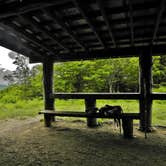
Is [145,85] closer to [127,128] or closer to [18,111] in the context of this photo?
[127,128]

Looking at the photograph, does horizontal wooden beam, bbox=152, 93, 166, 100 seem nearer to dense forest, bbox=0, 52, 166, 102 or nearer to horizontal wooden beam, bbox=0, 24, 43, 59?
horizontal wooden beam, bbox=0, 24, 43, 59

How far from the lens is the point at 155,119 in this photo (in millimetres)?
6180

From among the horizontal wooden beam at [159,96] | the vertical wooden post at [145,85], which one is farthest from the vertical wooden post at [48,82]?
the horizontal wooden beam at [159,96]

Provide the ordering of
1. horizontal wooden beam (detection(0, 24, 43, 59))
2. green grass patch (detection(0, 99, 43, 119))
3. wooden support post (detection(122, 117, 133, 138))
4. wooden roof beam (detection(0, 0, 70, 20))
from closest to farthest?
wooden roof beam (detection(0, 0, 70, 20)) < horizontal wooden beam (detection(0, 24, 43, 59)) < wooden support post (detection(122, 117, 133, 138)) < green grass patch (detection(0, 99, 43, 119))

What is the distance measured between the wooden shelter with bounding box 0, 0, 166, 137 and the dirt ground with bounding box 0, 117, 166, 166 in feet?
2.56

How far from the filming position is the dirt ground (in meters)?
2.98

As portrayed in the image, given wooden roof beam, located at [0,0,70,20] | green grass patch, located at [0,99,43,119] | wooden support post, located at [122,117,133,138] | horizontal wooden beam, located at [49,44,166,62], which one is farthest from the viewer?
green grass patch, located at [0,99,43,119]

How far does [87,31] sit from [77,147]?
252 cm

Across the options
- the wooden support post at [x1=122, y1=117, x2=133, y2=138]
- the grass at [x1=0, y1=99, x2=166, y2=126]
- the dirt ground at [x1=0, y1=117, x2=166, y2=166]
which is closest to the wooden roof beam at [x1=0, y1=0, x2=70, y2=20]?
the dirt ground at [x1=0, y1=117, x2=166, y2=166]

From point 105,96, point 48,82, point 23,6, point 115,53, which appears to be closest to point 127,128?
point 105,96

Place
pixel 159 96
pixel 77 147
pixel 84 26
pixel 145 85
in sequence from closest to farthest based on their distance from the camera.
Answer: pixel 84 26 < pixel 77 147 < pixel 159 96 < pixel 145 85

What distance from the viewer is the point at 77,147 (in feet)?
12.0

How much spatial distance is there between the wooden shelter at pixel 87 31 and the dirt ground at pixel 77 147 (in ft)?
2.56

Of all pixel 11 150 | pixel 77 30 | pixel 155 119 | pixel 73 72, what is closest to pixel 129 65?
pixel 73 72
